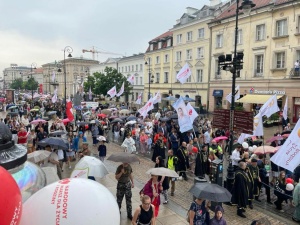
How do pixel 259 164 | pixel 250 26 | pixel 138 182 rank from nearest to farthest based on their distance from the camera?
pixel 259 164 → pixel 138 182 → pixel 250 26

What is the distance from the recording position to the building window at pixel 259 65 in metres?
31.0

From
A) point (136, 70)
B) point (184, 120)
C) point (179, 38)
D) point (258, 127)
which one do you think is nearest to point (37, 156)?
point (184, 120)

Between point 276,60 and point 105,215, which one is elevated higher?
point 276,60

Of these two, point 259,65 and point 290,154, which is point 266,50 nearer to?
point 259,65

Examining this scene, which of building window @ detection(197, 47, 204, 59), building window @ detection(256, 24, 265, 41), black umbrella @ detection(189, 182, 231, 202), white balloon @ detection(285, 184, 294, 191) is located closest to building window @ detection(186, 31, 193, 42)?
building window @ detection(197, 47, 204, 59)

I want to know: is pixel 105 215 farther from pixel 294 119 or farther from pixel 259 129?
pixel 294 119

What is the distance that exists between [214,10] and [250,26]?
8.58m

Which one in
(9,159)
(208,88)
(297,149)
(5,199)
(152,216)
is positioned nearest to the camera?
(5,199)

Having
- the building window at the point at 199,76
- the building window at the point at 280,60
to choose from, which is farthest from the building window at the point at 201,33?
the building window at the point at 280,60

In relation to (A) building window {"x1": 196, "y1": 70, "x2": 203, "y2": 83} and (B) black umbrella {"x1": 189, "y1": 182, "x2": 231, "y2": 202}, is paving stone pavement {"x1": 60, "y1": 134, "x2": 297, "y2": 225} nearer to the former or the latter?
(B) black umbrella {"x1": 189, "y1": 182, "x2": 231, "y2": 202}

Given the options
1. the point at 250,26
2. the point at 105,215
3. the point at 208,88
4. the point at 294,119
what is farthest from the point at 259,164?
the point at 208,88

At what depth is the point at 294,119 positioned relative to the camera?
27562 millimetres

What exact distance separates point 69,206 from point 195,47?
40904mm

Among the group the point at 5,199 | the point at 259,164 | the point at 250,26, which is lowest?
the point at 259,164
